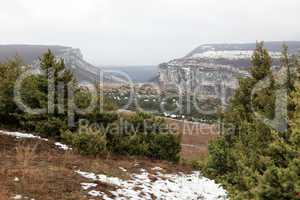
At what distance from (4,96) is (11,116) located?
46.1 inches

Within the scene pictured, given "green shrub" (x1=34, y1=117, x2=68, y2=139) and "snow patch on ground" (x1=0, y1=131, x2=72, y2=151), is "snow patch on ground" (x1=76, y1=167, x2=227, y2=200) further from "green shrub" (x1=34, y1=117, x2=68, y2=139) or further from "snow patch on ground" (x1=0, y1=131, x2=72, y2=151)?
"green shrub" (x1=34, y1=117, x2=68, y2=139)

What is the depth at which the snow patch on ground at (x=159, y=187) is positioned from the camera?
1286cm

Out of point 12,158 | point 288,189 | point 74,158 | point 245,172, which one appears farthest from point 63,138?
point 288,189

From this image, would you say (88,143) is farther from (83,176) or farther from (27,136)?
(83,176)

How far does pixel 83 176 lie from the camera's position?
44.7 ft

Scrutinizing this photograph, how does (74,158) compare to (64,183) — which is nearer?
(64,183)

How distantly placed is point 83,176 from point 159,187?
2432 mm

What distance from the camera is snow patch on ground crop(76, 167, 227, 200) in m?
12.9

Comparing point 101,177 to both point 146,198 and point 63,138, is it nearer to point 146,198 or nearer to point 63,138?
point 146,198

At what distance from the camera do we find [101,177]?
46.1 feet

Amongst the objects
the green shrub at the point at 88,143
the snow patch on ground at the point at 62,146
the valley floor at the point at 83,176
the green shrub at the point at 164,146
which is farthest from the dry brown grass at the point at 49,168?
the green shrub at the point at 164,146

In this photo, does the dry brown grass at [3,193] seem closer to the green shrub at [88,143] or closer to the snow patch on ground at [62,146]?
the green shrub at [88,143]

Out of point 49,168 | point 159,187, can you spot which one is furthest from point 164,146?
point 49,168

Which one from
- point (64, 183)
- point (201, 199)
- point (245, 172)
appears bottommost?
point (201, 199)
